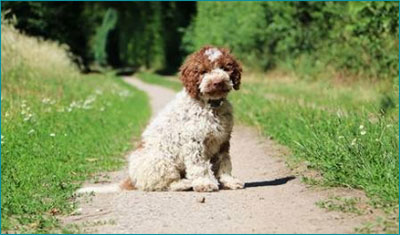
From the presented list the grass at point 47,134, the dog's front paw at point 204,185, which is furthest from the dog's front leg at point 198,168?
the grass at point 47,134

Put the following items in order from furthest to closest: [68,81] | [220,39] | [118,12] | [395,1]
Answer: [118,12] < [220,39] < [68,81] < [395,1]

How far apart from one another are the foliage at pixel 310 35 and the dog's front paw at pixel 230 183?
9.73 meters

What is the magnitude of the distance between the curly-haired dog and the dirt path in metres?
0.19

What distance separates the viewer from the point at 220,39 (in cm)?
3253

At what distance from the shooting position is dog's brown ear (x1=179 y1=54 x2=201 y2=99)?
762 cm

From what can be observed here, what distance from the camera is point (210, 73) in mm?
7578

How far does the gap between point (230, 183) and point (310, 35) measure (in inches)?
691

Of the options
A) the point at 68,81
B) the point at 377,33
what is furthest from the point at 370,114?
the point at 68,81

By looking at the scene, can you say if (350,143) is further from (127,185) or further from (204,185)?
(127,185)

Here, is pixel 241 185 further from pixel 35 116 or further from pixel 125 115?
pixel 125 115

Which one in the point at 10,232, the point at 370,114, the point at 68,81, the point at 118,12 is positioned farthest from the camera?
the point at 118,12

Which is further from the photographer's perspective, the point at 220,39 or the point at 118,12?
the point at 118,12

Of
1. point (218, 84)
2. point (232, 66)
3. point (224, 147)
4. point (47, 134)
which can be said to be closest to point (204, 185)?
point (224, 147)

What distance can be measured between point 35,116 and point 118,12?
141 feet
